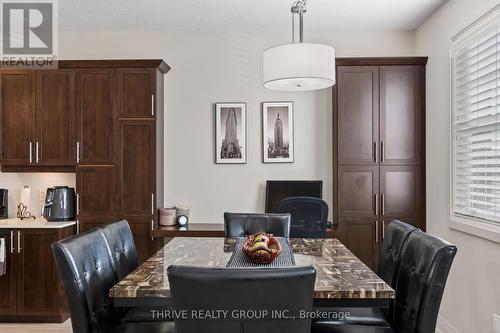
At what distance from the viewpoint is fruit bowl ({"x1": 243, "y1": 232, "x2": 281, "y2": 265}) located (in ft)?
7.18

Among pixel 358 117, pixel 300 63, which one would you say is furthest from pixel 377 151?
pixel 300 63

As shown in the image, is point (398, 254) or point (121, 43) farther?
point (121, 43)

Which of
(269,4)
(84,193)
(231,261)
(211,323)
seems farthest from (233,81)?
(211,323)

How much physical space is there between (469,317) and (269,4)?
2904 mm

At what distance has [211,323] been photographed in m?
1.42

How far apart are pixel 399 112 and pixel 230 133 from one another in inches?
65.3

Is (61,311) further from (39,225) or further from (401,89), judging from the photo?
(401,89)

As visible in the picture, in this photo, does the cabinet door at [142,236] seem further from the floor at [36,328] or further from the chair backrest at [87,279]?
the chair backrest at [87,279]

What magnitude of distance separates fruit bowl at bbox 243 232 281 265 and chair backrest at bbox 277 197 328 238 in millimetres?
1346

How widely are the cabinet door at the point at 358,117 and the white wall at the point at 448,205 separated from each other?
1.62 ft

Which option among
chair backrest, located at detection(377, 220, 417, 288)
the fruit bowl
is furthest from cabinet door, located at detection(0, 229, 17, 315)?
chair backrest, located at detection(377, 220, 417, 288)
